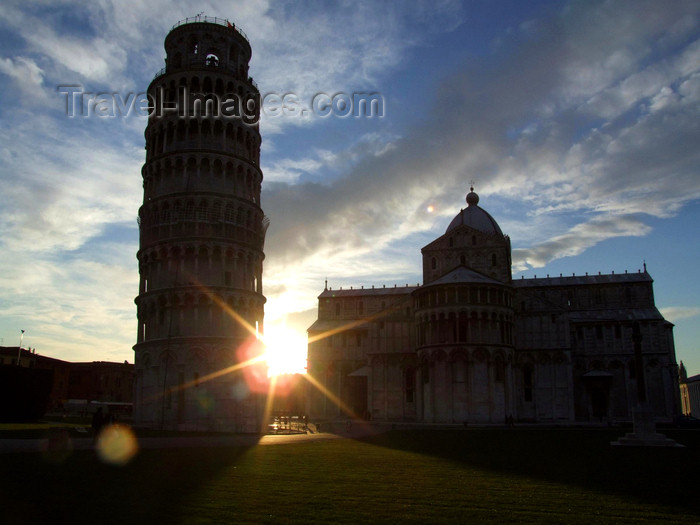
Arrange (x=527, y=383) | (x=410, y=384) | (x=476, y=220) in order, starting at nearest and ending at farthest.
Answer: (x=527, y=383) → (x=410, y=384) → (x=476, y=220)

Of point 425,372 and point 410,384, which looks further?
point 410,384

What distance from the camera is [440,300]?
68.6 m

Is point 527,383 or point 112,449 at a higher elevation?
point 527,383

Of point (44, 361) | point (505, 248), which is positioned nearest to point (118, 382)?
point (44, 361)

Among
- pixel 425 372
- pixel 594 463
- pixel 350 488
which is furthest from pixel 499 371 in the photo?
pixel 350 488

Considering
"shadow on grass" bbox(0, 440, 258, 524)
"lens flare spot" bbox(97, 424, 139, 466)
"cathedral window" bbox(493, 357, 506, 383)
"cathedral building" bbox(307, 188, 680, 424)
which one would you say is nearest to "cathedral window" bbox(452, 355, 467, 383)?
"cathedral building" bbox(307, 188, 680, 424)

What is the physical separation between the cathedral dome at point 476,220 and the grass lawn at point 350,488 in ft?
179

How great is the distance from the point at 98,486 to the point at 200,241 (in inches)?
1519

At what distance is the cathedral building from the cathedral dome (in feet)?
0.52

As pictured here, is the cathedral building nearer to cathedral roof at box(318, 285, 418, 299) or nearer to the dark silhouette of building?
cathedral roof at box(318, 285, 418, 299)

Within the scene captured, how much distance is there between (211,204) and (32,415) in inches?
1044

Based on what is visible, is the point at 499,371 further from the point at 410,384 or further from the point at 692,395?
the point at 692,395

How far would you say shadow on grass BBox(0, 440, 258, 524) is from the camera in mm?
13867

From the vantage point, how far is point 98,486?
17.7m
